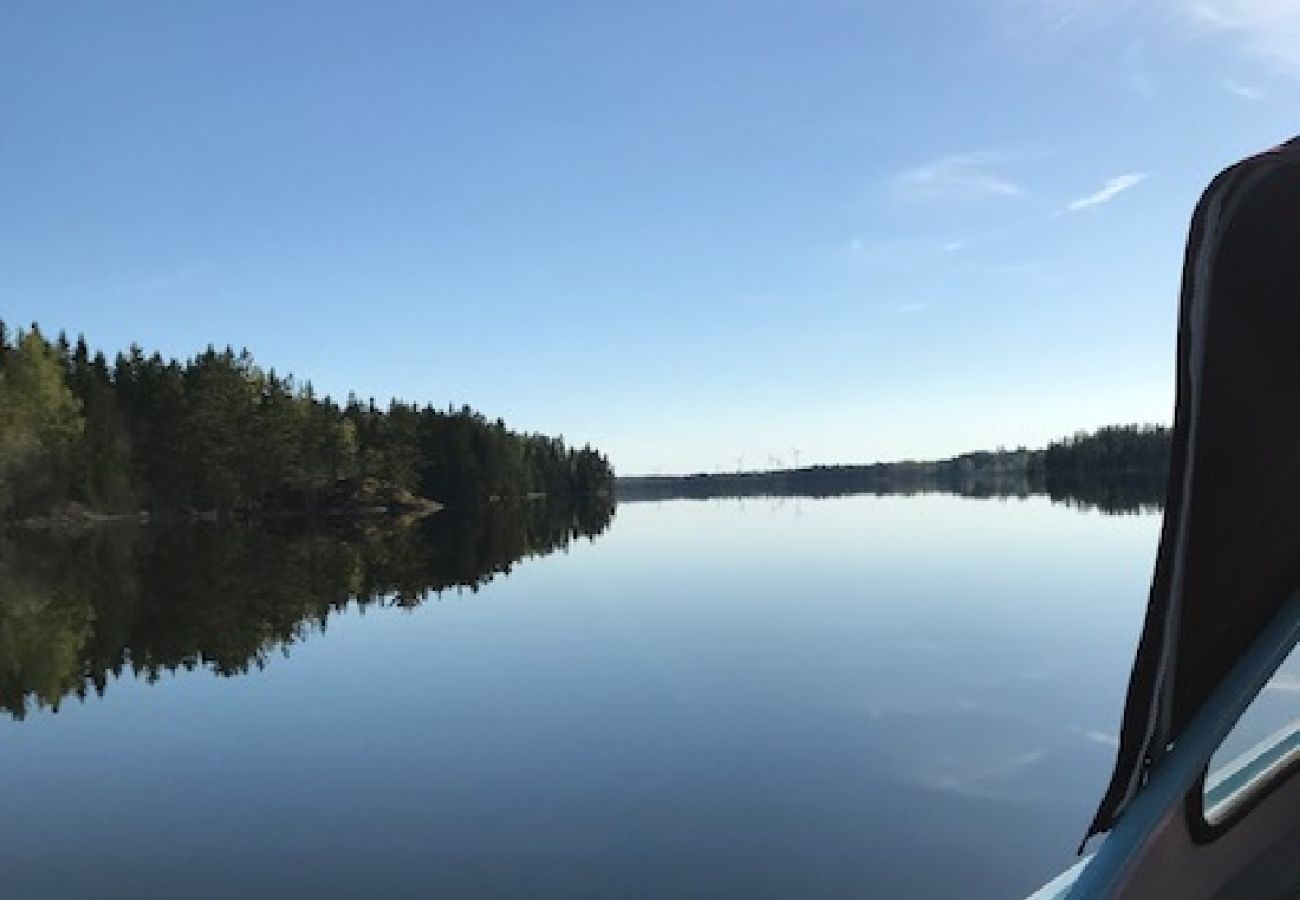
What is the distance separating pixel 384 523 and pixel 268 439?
14.5 metres

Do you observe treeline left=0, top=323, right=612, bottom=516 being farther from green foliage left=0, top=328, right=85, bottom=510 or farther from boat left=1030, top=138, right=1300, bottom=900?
boat left=1030, top=138, right=1300, bottom=900

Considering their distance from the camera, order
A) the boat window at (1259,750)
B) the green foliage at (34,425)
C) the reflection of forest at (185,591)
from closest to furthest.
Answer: the boat window at (1259,750), the reflection of forest at (185,591), the green foliage at (34,425)

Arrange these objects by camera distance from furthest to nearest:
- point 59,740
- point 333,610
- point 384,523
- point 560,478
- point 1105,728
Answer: point 560,478 < point 384,523 < point 333,610 < point 59,740 < point 1105,728

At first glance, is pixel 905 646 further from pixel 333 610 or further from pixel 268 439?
pixel 268 439

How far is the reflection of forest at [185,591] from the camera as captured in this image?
22.5 meters

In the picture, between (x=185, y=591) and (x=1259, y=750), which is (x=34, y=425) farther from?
(x=1259, y=750)

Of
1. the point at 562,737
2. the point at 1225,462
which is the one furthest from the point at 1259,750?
the point at 562,737

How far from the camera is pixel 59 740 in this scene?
15.9 metres

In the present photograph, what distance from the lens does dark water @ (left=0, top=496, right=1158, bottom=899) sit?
32.0 feet

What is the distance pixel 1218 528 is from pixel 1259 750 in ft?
8.02

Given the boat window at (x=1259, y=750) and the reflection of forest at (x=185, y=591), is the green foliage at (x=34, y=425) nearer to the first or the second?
the reflection of forest at (x=185, y=591)

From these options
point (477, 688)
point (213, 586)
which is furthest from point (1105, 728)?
point (213, 586)

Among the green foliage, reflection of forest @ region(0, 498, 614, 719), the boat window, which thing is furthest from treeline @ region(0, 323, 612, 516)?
the boat window

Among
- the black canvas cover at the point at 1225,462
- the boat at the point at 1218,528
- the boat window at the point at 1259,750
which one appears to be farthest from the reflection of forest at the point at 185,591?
the black canvas cover at the point at 1225,462
